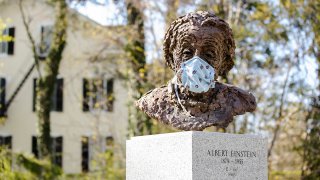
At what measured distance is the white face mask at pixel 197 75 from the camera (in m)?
7.46

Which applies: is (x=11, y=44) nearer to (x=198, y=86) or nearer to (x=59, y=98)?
(x=59, y=98)

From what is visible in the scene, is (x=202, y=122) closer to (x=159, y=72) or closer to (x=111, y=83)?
(x=159, y=72)

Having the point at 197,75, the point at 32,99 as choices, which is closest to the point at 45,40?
the point at 32,99

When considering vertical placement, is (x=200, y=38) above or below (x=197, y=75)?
above

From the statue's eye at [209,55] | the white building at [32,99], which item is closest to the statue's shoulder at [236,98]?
the statue's eye at [209,55]

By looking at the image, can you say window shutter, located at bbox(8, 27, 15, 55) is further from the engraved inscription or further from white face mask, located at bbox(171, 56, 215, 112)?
the engraved inscription

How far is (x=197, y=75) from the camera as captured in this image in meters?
7.47

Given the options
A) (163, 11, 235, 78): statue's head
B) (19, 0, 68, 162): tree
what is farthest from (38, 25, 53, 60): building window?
(163, 11, 235, 78): statue's head

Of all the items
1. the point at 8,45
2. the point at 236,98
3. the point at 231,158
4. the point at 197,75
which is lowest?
the point at 231,158

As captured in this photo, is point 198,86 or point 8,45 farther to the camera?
point 8,45

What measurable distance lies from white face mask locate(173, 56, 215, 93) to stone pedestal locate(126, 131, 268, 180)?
66cm

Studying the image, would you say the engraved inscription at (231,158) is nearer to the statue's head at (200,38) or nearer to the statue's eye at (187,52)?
the statue's head at (200,38)

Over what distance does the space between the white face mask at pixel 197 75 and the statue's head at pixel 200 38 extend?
0.50 feet

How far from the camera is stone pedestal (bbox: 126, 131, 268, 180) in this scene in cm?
688
